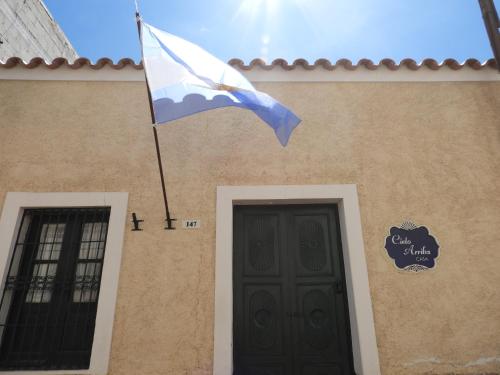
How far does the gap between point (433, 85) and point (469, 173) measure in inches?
49.6

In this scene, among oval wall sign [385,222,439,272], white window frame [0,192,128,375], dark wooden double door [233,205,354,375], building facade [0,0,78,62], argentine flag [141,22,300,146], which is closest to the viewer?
argentine flag [141,22,300,146]

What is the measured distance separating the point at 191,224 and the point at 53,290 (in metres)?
1.62

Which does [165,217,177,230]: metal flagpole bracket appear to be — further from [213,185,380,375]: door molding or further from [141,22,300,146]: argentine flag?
[141,22,300,146]: argentine flag

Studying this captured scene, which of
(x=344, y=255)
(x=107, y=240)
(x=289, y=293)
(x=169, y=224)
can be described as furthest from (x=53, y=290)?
(x=344, y=255)

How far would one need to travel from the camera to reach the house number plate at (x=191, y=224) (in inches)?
159

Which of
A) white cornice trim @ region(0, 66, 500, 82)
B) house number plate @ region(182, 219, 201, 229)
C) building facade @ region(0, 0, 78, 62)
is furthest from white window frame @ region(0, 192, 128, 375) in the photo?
building facade @ region(0, 0, 78, 62)

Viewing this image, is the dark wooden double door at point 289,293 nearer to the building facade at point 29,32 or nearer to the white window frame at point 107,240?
the white window frame at point 107,240

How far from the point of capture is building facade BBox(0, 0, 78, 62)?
20.5ft

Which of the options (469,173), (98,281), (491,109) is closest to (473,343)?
(469,173)

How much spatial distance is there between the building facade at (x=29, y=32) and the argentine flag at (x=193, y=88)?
420 cm

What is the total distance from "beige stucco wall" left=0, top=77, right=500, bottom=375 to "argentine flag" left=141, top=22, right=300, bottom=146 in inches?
42.9

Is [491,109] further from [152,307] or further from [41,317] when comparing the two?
[41,317]

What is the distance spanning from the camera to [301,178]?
427 cm

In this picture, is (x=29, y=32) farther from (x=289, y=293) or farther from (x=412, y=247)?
(x=412, y=247)
